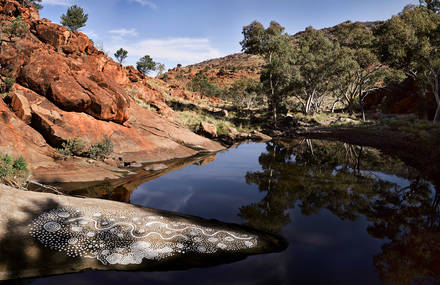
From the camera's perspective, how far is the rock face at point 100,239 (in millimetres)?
5059

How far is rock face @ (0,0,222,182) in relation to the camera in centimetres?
1131

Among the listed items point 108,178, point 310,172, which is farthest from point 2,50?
point 310,172

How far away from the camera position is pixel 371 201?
1021 centimetres

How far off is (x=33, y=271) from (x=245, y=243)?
4577 millimetres

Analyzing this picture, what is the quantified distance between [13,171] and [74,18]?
4406 cm

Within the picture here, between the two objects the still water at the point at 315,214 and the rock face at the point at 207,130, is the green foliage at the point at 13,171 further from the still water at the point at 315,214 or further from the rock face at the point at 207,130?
the rock face at the point at 207,130

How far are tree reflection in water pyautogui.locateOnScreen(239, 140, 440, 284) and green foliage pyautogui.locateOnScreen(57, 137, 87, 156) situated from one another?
9024 mm

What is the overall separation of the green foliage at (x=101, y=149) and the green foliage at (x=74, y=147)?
464mm

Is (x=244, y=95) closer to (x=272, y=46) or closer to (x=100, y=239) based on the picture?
(x=272, y=46)

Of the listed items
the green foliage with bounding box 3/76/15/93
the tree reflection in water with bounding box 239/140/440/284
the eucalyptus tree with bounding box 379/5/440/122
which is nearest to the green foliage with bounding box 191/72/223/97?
the eucalyptus tree with bounding box 379/5/440/122

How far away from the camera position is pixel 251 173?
50.0 ft

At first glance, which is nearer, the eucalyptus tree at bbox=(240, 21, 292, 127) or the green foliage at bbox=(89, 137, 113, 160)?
the green foliage at bbox=(89, 137, 113, 160)

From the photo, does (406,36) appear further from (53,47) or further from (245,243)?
(53,47)

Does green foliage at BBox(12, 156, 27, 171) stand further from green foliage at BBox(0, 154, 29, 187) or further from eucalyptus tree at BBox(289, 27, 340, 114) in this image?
eucalyptus tree at BBox(289, 27, 340, 114)
